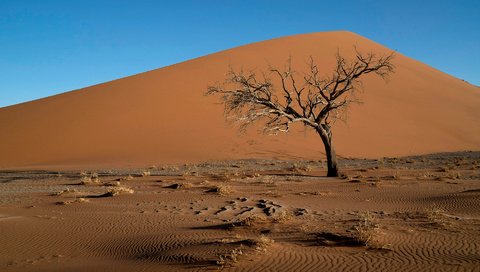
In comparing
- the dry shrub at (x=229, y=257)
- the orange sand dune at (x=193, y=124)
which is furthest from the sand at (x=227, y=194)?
the orange sand dune at (x=193, y=124)

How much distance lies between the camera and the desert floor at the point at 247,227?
5445 millimetres

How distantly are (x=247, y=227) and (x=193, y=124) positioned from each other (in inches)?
1008

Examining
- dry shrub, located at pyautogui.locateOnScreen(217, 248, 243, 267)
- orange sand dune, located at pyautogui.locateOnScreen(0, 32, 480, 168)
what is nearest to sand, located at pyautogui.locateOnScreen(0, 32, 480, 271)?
dry shrub, located at pyautogui.locateOnScreen(217, 248, 243, 267)

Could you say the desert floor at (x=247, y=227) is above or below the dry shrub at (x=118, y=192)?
below

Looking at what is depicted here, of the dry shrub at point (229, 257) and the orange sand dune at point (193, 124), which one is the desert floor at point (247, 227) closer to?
the dry shrub at point (229, 257)

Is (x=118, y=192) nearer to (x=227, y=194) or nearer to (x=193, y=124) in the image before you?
(x=227, y=194)

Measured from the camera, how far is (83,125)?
34.2m

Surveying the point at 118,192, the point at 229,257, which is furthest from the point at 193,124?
the point at 229,257

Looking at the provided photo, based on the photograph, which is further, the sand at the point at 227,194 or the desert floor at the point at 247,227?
the sand at the point at 227,194

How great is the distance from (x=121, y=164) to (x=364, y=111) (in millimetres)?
21725

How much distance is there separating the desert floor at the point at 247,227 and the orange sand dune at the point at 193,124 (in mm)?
13277

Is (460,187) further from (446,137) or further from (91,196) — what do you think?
(446,137)

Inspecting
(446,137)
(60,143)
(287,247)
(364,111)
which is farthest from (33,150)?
(446,137)

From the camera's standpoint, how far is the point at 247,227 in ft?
23.9
